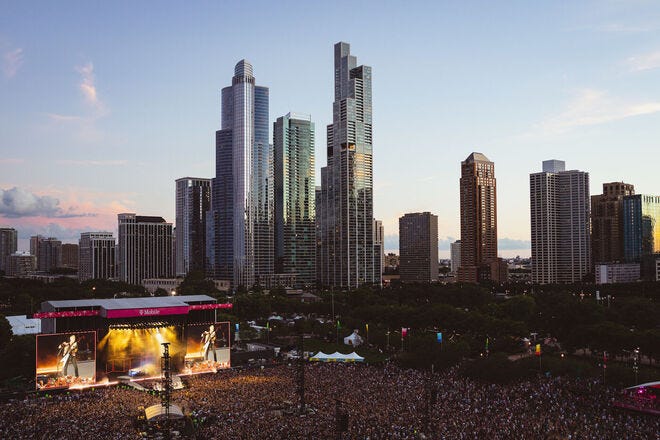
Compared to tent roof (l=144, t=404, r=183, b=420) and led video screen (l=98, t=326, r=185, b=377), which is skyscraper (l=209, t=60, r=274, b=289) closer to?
led video screen (l=98, t=326, r=185, b=377)

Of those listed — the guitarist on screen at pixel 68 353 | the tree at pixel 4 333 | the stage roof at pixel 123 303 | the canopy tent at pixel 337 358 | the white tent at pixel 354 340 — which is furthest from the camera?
the white tent at pixel 354 340

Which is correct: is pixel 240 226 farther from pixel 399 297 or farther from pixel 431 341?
pixel 431 341

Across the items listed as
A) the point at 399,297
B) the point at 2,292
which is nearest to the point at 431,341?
the point at 399,297

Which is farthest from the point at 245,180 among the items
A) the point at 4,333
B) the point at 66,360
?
the point at 66,360

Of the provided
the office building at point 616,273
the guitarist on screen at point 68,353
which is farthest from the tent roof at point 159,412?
the office building at point 616,273

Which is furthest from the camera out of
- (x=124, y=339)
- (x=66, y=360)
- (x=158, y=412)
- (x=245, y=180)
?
(x=245, y=180)

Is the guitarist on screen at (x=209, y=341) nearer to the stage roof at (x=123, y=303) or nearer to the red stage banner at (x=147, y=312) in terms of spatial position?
the red stage banner at (x=147, y=312)

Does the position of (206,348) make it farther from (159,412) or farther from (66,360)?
(159,412)

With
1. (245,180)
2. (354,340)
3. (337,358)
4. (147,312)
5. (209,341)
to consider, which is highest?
(245,180)
